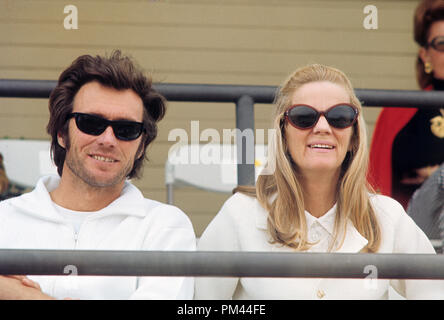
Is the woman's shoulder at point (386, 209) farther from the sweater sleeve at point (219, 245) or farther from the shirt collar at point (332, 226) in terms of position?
the sweater sleeve at point (219, 245)

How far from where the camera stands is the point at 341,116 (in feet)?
5.00

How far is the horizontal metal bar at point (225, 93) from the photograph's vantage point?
1.59 m

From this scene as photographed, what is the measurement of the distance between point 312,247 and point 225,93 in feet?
1.39

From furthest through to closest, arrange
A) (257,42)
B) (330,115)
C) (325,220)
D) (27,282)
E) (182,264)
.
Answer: (257,42) < (325,220) < (330,115) < (27,282) < (182,264)

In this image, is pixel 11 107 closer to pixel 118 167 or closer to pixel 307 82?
pixel 118 167

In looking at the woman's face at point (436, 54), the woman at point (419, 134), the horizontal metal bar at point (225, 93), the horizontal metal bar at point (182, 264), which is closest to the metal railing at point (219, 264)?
the horizontal metal bar at point (182, 264)

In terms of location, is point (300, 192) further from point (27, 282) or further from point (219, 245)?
point (27, 282)

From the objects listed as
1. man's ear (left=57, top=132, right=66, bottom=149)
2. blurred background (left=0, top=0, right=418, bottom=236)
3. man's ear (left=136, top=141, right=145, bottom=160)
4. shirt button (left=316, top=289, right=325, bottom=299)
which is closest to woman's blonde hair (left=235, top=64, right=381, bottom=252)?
shirt button (left=316, top=289, right=325, bottom=299)

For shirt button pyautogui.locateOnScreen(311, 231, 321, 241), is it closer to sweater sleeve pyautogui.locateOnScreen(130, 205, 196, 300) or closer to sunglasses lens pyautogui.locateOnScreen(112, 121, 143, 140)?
sweater sleeve pyautogui.locateOnScreen(130, 205, 196, 300)

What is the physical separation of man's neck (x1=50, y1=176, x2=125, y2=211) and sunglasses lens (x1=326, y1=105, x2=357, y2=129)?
57 cm

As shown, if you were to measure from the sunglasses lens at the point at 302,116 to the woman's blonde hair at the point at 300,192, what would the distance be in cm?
7

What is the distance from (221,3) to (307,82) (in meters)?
1.88

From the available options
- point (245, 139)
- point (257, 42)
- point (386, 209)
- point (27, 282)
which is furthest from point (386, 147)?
point (257, 42)

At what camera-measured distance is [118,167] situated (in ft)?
5.24
